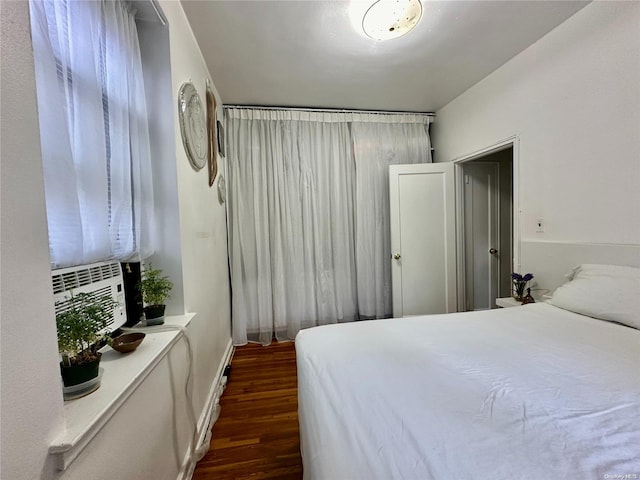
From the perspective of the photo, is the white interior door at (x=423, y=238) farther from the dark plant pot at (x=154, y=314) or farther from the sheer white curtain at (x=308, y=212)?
the dark plant pot at (x=154, y=314)

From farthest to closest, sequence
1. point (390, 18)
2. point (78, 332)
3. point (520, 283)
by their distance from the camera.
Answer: point (520, 283)
point (390, 18)
point (78, 332)

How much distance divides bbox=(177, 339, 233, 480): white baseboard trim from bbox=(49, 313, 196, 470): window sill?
726 mm

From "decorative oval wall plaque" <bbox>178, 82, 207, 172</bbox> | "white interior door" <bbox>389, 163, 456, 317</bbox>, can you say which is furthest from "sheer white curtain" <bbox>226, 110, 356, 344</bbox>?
"decorative oval wall plaque" <bbox>178, 82, 207, 172</bbox>

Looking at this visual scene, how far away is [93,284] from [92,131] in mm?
542

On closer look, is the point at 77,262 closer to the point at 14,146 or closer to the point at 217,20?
the point at 14,146

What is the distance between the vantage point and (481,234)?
10.1 feet

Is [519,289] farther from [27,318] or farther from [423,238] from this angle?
[27,318]

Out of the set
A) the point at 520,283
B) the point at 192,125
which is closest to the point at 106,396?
the point at 192,125

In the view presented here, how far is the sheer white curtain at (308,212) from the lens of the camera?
2.79 metres

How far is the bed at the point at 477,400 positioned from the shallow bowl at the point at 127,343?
2.16 feet

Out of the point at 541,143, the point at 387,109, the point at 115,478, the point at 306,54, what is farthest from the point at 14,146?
the point at 387,109

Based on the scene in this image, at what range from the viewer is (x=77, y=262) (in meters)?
0.75

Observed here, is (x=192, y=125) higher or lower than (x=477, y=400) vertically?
higher

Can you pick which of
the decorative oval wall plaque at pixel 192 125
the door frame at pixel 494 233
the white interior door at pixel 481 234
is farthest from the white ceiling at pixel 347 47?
the door frame at pixel 494 233
